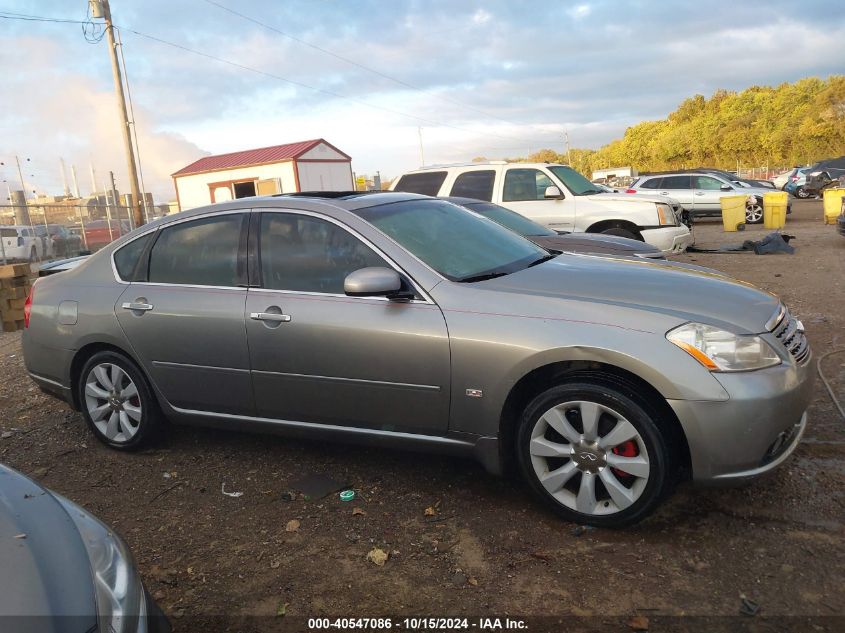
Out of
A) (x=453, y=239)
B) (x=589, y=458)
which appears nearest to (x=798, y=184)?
(x=453, y=239)

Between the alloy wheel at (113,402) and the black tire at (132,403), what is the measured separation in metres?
0.01

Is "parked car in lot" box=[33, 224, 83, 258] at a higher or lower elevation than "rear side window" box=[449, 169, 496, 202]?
lower

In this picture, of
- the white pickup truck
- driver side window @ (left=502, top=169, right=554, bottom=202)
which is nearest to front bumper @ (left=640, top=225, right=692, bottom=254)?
the white pickup truck

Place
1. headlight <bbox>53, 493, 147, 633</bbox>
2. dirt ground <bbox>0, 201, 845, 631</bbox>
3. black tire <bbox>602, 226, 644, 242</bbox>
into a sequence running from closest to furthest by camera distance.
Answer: headlight <bbox>53, 493, 147, 633</bbox>, dirt ground <bbox>0, 201, 845, 631</bbox>, black tire <bbox>602, 226, 644, 242</bbox>

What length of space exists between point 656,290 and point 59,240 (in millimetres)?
21236

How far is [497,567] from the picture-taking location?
9.48 feet

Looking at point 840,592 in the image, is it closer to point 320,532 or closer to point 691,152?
point 320,532

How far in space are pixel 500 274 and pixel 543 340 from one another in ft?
2.11

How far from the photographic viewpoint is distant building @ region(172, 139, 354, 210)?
32.3 metres

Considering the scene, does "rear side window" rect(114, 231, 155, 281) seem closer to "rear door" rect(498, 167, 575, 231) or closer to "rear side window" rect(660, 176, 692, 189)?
"rear door" rect(498, 167, 575, 231)

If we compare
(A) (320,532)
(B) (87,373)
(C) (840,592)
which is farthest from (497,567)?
(B) (87,373)

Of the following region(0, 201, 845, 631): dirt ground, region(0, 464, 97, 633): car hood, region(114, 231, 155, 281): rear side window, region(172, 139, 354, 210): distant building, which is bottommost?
region(0, 201, 845, 631): dirt ground

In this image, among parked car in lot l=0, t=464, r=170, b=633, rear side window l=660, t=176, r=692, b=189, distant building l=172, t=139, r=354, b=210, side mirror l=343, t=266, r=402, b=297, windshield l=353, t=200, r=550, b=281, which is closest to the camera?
parked car in lot l=0, t=464, r=170, b=633

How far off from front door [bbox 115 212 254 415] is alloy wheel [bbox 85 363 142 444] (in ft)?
1.01
